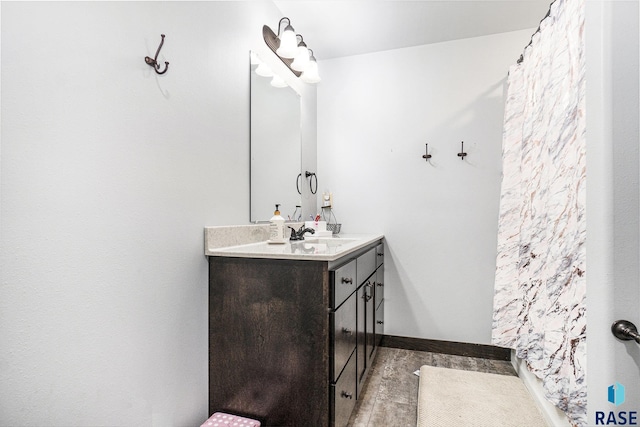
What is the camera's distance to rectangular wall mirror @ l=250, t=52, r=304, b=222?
1842 mm

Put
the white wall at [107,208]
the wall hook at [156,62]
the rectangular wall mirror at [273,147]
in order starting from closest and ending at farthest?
the white wall at [107,208], the wall hook at [156,62], the rectangular wall mirror at [273,147]

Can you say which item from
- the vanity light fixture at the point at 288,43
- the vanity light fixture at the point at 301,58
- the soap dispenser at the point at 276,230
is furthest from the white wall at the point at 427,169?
the soap dispenser at the point at 276,230

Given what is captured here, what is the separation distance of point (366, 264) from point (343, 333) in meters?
0.60

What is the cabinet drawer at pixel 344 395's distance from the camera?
1.30 meters

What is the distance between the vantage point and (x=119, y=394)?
101 centimetres

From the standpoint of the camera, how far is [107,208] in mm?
974

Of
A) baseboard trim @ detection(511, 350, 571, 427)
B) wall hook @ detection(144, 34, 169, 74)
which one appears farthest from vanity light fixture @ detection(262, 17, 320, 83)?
baseboard trim @ detection(511, 350, 571, 427)

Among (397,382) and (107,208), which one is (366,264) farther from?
(107,208)

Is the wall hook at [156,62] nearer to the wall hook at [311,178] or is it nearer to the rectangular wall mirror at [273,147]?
the rectangular wall mirror at [273,147]

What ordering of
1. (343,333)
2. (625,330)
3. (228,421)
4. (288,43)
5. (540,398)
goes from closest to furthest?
(625,330) < (228,421) < (343,333) < (540,398) < (288,43)

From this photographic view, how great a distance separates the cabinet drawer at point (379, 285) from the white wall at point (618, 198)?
1.57 meters

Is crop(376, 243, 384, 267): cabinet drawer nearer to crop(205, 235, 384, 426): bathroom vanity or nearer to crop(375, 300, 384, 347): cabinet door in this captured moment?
crop(375, 300, 384, 347): cabinet door

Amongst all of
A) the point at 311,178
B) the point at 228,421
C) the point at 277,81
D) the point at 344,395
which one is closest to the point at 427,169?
the point at 311,178

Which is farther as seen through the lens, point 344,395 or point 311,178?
point 311,178
